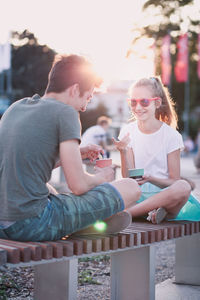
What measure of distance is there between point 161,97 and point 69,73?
6.43 ft

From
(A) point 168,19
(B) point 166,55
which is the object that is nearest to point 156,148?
(A) point 168,19

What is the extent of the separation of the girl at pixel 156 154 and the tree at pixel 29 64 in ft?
124

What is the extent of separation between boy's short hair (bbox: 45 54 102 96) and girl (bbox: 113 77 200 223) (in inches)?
41.9

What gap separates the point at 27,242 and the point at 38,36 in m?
40.3

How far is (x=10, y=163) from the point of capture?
3025 mm

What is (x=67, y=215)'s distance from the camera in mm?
3107

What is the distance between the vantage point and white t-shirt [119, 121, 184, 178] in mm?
4676

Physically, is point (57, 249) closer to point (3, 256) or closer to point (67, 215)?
point (67, 215)

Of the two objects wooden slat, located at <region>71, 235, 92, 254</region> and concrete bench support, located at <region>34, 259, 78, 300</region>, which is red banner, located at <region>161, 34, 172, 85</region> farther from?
wooden slat, located at <region>71, 235, 92, 254</region>

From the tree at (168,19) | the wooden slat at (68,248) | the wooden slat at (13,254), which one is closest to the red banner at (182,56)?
the tree at (168,19)

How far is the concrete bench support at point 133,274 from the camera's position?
3.74 meters

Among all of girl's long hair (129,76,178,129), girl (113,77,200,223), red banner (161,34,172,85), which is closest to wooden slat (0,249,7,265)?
girl (113,77,200,223)

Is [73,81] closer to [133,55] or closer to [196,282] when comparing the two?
[196,282]

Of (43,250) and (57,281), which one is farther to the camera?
(57,281)
